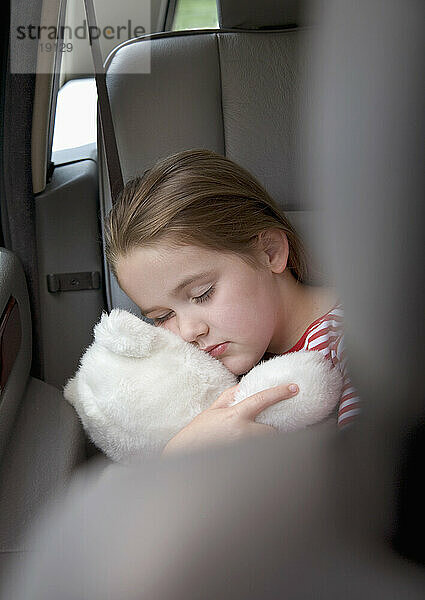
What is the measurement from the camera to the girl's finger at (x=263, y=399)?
0.78 meters

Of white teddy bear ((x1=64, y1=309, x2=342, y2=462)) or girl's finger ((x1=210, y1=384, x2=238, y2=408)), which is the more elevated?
girl's finger ((x1=210, y1=384, x2=238, y2=408))

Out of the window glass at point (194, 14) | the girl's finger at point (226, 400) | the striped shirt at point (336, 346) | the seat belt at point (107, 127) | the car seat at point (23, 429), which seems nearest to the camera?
the striped shirt at point (336, 346)

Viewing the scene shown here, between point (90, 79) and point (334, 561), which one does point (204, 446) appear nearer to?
point (334, 561)

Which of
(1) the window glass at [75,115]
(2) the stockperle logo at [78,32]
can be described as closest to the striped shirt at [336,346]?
(2) the stockperle logo at [78,32]

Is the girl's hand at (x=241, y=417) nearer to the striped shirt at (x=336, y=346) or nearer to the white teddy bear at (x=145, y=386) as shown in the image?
the striped shirt at (x=336, y=346)

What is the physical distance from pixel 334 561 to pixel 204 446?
81 millimetres

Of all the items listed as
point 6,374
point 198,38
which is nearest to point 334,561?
point 6,374

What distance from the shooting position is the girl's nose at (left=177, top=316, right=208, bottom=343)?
108 centimetres

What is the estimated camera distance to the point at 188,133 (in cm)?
144

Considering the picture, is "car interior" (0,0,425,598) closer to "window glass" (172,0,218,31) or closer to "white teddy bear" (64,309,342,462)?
"white teddy bear" (64,309,342,462)

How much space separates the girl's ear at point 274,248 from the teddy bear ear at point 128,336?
200 millimetres

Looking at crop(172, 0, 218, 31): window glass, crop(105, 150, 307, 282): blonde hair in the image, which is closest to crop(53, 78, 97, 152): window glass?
crop(172, 0, 218, 31): window glass

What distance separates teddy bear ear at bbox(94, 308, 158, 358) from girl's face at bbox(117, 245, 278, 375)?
1.2 inches

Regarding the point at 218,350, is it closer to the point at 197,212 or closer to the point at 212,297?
the point at 212,297
